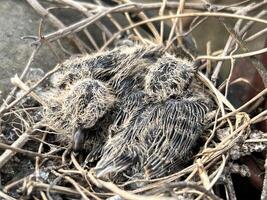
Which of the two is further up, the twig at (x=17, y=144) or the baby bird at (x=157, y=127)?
the twig at (x=17, y=144)

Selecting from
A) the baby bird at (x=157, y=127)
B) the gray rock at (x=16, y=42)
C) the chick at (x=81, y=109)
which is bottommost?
the baby bird at (x=157, y=127)

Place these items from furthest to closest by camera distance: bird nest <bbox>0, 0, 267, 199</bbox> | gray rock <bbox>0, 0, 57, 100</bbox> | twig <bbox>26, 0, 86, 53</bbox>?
twig <bbox>26, 0, 86, 53</bbox> → gray rock <bbox>0, 0, 57, 100</bbox> → bird nest <bbox>0, 0, 267, 199</bbox>

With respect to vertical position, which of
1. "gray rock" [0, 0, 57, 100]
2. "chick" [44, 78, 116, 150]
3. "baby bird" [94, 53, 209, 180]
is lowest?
"baby bird" [94, 53, 209, 180]

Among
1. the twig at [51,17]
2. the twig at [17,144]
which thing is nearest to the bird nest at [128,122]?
the twig at [17,144]

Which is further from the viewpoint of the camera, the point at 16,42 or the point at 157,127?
the point at 16,42

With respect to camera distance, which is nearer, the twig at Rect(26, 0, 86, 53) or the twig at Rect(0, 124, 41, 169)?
the twig at Rect(0, 124, 41, 169)

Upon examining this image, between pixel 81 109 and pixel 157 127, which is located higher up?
pixel 81 109

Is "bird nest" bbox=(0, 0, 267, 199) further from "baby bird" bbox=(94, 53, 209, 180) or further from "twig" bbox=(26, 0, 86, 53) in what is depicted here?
"twig" bbox=(26, 0, 86, 53)

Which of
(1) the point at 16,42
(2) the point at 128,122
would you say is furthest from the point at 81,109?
(1) the point at 16,42

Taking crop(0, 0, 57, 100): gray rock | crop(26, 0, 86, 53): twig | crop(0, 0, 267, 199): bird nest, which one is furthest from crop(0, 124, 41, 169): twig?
crop(26, 0, 86, 53): twig

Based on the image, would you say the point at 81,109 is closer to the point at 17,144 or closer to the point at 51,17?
the point at 17,144

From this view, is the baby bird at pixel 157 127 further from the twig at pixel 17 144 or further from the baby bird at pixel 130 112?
the twig at pixel 17 144

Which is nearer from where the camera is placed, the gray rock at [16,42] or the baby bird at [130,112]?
the baby bird at [130,112]
